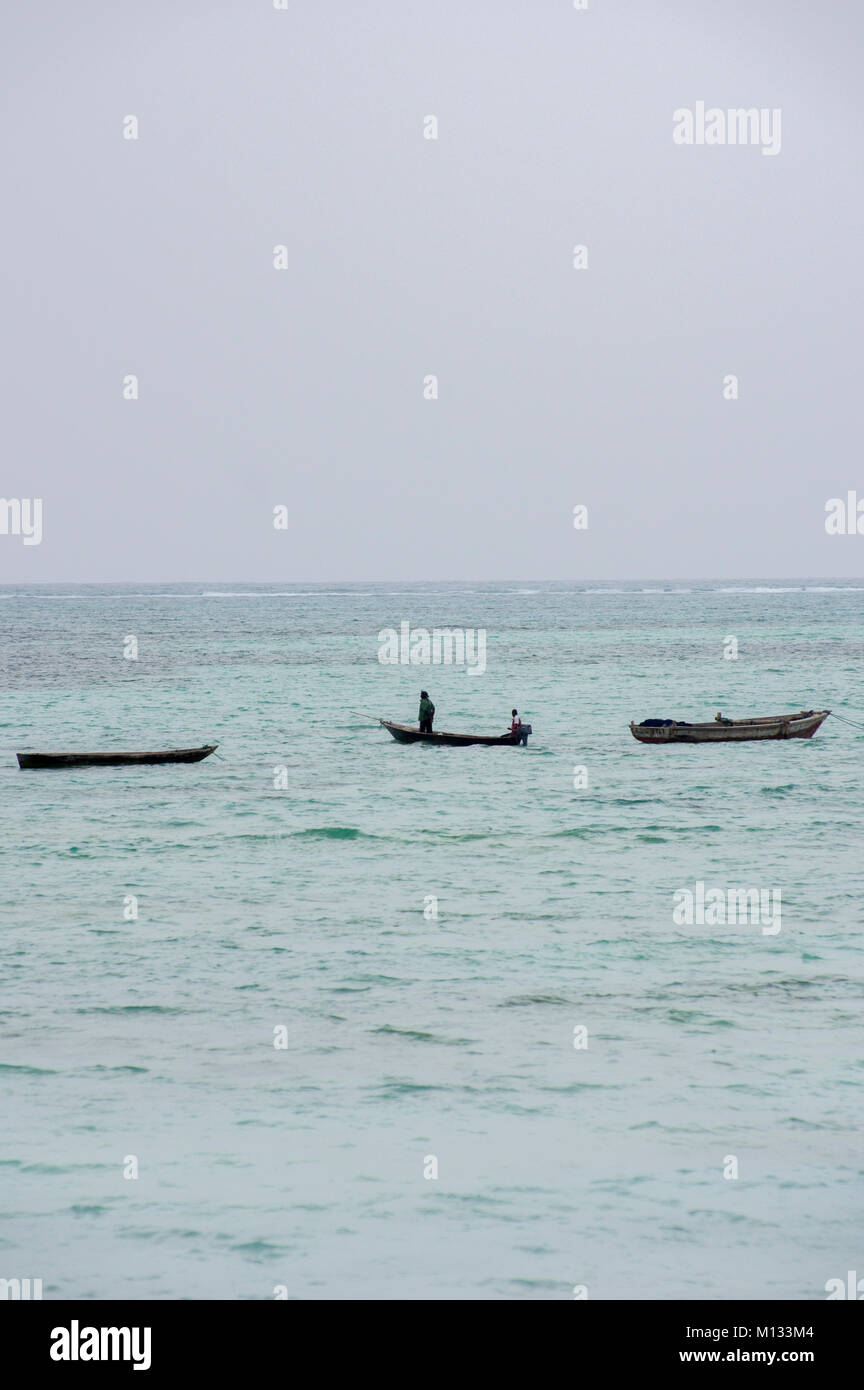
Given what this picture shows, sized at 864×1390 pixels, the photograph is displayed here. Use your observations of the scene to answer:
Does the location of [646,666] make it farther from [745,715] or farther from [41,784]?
[41,784]

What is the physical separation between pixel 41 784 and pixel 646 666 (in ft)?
183

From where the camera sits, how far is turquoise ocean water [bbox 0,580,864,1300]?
36.9 feet

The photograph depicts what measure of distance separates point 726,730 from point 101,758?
62.5ft

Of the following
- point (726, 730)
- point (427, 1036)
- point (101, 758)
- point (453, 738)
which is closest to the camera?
point (427, 1036)

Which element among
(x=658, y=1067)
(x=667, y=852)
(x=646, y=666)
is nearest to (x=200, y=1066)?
(x=658, y=1067)

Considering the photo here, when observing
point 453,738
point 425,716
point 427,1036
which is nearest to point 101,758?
point 425,716

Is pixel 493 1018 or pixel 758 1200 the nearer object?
pixel 758 1200

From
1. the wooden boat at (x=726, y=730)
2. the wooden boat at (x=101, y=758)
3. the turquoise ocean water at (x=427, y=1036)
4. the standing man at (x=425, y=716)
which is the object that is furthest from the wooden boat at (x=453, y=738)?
the wooden boat at (x=101, y=758)

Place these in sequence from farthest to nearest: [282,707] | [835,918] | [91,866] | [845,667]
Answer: [845,667] → [282,707] → [91,866] → [835,918]

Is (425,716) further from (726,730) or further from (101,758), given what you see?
(101,758)

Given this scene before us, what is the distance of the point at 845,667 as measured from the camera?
83.1 m

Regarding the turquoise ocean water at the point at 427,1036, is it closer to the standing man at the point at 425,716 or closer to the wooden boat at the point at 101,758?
the wooden boat at the point at 101,758

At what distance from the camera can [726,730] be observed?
41.6 m

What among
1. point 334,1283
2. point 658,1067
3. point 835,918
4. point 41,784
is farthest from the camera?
point 41,784
